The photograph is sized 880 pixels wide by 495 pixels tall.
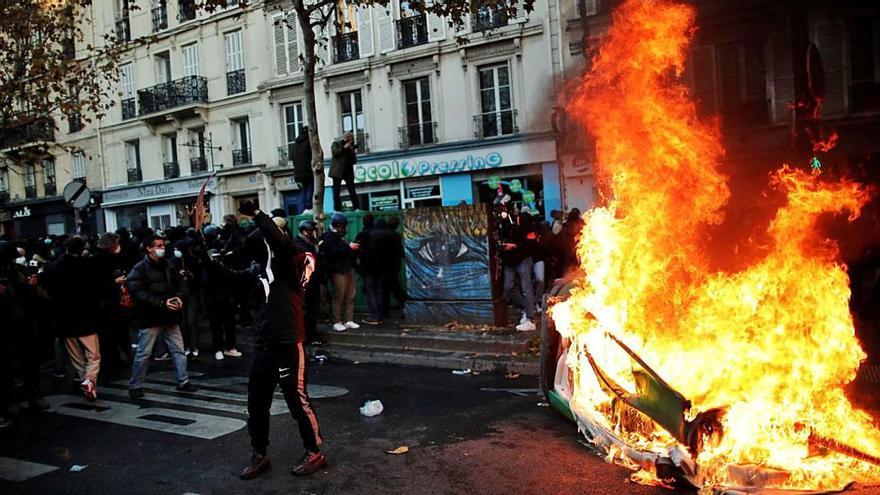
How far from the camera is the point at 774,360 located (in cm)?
450

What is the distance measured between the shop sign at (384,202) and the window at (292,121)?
4.19 metres

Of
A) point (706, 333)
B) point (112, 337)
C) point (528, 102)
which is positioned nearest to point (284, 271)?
point (706, 333)

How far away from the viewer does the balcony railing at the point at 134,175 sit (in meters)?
32.0

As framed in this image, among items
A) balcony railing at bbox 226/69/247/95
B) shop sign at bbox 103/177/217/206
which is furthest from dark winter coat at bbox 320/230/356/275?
balcony railing at bbox 226/69/247/95

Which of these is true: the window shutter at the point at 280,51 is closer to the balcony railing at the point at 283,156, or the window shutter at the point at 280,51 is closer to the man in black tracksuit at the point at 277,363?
the balcony railing at the point at 283,156

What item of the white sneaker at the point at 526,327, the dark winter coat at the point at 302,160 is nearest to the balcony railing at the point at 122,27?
the dark winter coat at the point at 302,160

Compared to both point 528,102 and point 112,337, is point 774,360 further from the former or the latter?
point 528,102

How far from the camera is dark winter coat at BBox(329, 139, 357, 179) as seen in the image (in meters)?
14.7

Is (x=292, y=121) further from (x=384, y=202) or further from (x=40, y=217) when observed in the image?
(x=40, y=217)

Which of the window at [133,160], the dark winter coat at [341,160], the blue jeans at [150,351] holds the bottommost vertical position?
the blue jeans at [150,351]

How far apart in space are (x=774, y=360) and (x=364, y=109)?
22.0 meters

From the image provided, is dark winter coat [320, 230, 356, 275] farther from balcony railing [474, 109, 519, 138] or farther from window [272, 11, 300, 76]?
window [272, 11, 300, 76]

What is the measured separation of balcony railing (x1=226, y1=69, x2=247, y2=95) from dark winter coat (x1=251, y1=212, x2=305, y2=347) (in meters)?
24.7

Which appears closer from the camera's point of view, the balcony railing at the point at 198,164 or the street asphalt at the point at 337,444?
the street asphalt at the point at 337,444
